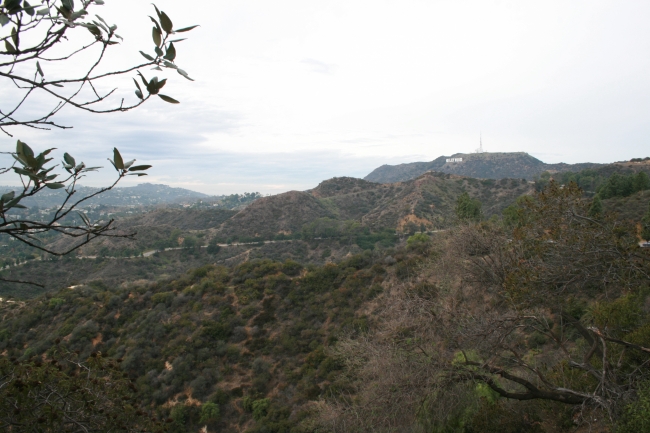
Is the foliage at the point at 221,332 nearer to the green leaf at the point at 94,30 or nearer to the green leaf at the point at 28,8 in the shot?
the green leaf at the point at 94,30

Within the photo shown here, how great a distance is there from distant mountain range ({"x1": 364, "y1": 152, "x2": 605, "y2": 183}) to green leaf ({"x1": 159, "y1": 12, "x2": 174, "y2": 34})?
312 ft

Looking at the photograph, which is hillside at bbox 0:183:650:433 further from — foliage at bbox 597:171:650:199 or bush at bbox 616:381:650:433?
foliage at bbox 597:171:650:199

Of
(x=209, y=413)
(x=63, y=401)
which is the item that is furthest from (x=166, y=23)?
(x=209, y=413)

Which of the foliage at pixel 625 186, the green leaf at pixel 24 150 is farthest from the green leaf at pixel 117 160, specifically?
the foliage at pixel 625 186

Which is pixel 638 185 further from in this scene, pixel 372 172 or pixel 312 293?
pixel 372 172

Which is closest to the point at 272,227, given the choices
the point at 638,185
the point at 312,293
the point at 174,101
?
the point at 312,293

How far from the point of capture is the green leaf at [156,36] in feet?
5.12

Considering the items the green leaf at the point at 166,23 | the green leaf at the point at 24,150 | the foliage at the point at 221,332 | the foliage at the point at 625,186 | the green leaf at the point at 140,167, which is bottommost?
the foliage at the point at 221,332

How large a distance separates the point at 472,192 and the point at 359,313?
1687 inches

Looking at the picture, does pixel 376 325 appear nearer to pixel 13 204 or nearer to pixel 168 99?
pixel 168 99

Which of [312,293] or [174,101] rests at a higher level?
[174,101]

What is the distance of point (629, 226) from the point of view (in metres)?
5.30

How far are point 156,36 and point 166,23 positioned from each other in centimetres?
8

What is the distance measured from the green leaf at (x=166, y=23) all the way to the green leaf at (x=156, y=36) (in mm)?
39
